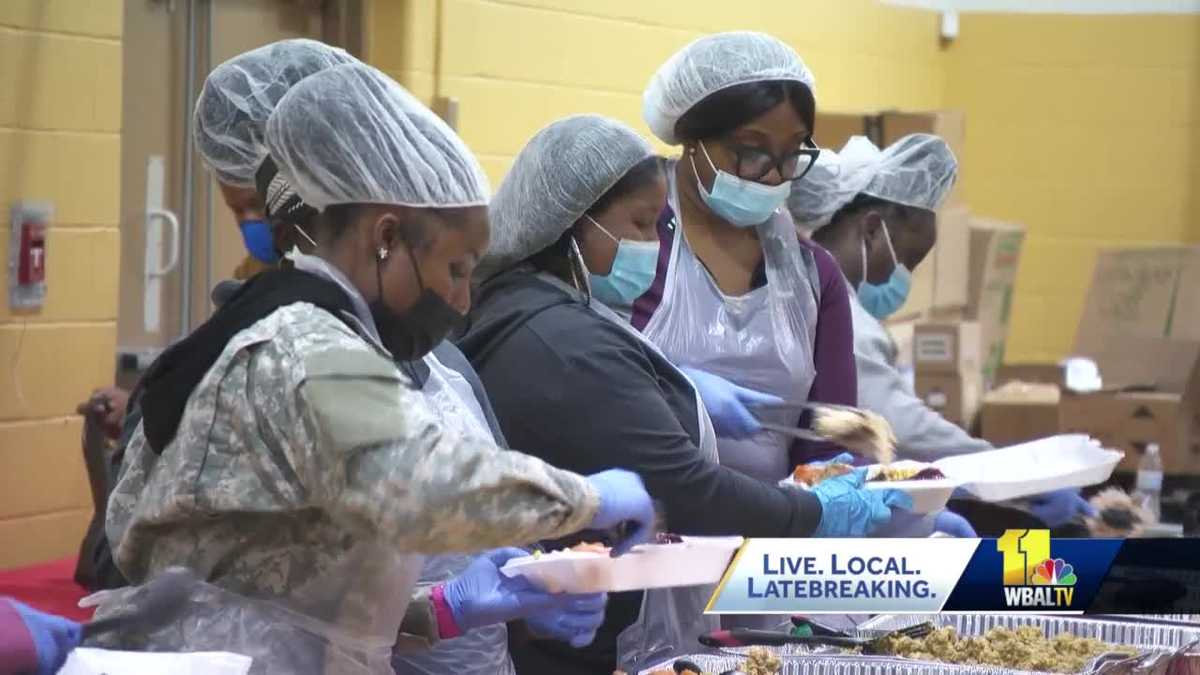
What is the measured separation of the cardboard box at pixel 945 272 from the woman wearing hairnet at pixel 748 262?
2.57 meters

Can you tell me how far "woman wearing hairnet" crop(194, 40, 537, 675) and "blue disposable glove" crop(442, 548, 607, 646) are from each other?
5.3 inches

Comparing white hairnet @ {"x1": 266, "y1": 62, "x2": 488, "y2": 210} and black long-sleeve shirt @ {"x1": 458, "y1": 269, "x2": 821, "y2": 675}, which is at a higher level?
Answer: white hairnet @ {"x1": 266, "y1": 62, "x2": 488, "y2": 210}

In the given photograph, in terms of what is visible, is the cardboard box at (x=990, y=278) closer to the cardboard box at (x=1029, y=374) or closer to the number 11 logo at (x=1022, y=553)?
the cardboard box at (x=1029, y=374)

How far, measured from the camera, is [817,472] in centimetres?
263

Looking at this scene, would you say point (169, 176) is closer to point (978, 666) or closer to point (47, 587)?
point (47, 587)

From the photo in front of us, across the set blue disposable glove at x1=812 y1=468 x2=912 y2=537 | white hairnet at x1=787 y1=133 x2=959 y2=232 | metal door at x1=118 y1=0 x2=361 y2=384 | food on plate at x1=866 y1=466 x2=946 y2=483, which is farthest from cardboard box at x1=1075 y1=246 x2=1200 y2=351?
blue disposable glove at x1=812 y1=468 x2=912 y2=537

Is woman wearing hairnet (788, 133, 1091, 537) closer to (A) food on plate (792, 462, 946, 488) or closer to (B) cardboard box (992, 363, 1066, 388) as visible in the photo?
(A) food on plate (792, 462, 946, 488)

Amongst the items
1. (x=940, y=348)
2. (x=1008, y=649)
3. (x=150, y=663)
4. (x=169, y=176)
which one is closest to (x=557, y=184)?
(x=1008, y=649)

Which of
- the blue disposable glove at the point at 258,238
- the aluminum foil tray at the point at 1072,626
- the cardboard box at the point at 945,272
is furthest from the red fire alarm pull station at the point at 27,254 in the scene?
the cardboard box at the point at 945,272

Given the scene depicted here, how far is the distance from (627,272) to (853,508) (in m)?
0.48

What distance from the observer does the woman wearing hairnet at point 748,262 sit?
109 inches

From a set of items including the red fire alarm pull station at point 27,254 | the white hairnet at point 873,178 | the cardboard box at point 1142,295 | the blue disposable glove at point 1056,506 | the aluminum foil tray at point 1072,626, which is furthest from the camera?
the cardboard box at point 1142,295

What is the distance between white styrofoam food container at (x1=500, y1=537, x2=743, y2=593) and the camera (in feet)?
6.11

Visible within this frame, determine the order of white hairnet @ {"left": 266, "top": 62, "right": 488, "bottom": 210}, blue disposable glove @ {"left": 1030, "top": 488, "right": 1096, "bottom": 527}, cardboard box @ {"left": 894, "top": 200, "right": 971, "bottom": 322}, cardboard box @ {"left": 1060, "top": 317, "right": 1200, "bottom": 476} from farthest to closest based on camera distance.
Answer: cardboard box @ {"left": 894, "top": 200, "right": 971, "bottom": 322}, cardboard box @ {"left": 1060, "top": 317, "right": 1200, "bottom": 476}, blue disposable glove @ {"left": 1030, "top": 488, "right": 1096, "bottom": 527}, white hairnet @ {"left": 266, "top": 62, "right": 488, "bottom": 210}
